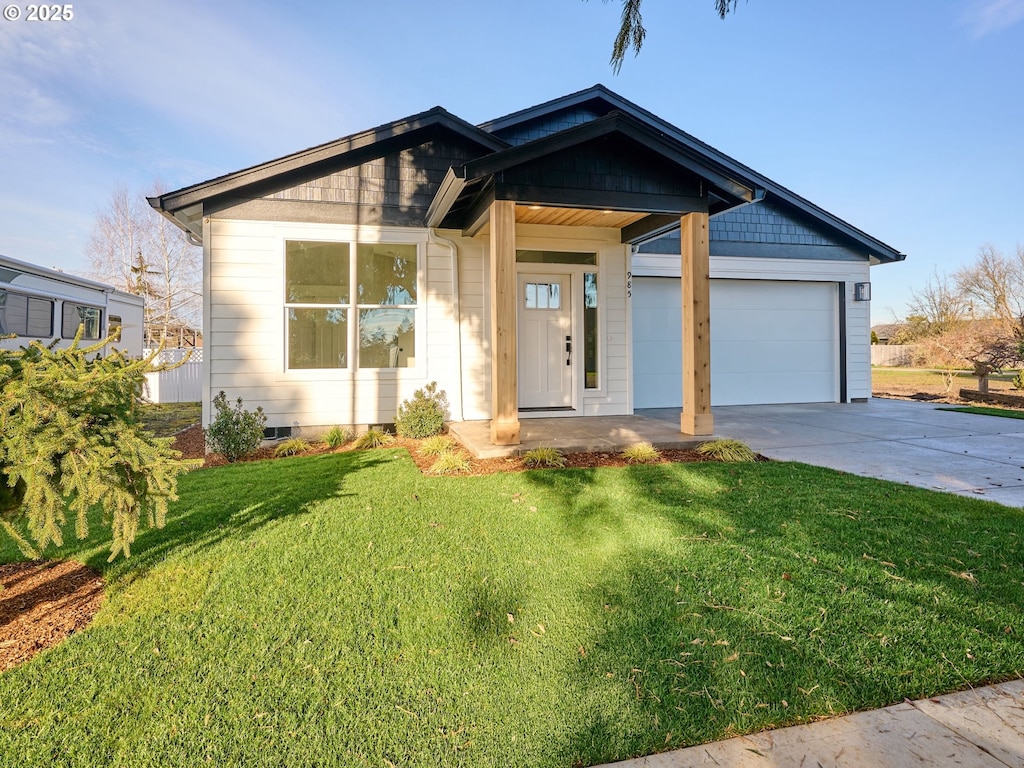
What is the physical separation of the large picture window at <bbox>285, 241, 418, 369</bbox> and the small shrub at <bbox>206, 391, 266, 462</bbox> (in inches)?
39.0

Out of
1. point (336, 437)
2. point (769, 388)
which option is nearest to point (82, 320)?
point (336, 437)

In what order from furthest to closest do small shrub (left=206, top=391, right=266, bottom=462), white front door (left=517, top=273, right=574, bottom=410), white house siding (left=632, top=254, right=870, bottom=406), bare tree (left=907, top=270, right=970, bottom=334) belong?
1. bare tree (left=907, top=270, right=970, bottom=334)
2. white house siding (left=632, top=254, right=870, bottom=406)
3. white front door (left=517, top=273, right=574, bottom=410)
4. small shrub (left=206, top=391, right=266, bottom=462)

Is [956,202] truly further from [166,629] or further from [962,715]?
[166,629]

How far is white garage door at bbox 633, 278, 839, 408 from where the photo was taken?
10125 mm

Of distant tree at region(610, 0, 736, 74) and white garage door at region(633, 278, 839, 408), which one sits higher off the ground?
distant tree at region(610, 0, 736, 74)

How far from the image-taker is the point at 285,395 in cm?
717

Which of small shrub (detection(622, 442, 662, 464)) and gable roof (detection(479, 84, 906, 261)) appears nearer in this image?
small shrub (detection(622, 442, 662, 464))

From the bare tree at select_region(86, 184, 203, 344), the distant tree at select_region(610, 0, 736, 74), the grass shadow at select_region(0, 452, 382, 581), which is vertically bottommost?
the grass shadow at select_region(0, 452, 382, 581)

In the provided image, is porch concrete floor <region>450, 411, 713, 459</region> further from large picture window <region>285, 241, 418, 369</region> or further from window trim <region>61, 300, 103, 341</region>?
window trim <region>61, 300, 103, 341</region>

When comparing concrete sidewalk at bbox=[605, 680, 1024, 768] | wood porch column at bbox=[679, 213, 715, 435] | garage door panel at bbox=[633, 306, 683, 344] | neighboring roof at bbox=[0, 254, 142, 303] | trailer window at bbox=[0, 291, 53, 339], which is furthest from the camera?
garage door panel at bbox=[633, 306, 683, 344]

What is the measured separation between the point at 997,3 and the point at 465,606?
13131 millimetres

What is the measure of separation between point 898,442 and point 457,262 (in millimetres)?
6277

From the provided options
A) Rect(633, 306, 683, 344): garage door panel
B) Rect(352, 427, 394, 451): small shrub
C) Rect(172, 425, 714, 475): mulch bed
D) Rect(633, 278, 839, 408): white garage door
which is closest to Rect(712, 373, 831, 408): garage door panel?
Rect(633, 278, 839, 408): white garage door

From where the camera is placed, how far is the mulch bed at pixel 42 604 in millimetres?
2289
